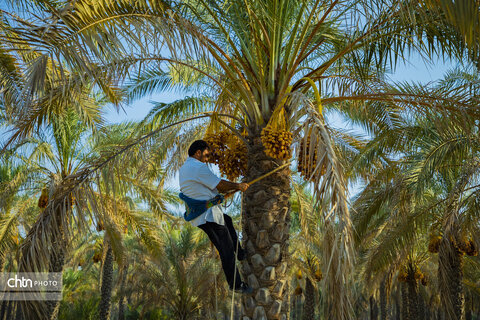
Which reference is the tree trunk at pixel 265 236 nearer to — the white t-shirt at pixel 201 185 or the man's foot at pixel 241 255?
the man's foot at pixel 241 255

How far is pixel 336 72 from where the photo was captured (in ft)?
29.0

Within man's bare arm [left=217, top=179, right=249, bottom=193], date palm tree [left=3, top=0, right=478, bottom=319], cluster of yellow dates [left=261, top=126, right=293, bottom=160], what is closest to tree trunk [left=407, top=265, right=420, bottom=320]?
date palm tree [left=3, top=0, right=478, bottom=319]

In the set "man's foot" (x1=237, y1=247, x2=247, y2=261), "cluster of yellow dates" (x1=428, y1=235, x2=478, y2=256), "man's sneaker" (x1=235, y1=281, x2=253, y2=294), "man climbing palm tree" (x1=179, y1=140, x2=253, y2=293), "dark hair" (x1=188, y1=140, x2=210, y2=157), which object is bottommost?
"man's sneaker" (x1=235, y1=281, x2=253, y2=294)

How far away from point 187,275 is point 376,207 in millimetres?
10002

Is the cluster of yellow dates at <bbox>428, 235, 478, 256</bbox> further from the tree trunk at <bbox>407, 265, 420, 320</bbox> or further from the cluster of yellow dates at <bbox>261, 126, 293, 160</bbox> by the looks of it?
the cluster of yellow dates at <bbox>261, 126, 293, 160</bbox>

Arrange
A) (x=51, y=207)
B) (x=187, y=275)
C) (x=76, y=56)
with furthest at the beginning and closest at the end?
(x=187, y=275) → (x=51, y=207) → (x=76, y=56)

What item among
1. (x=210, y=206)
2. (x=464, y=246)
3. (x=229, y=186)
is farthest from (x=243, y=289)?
(x=464, y=246)

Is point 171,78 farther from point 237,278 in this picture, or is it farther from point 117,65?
point 237,278

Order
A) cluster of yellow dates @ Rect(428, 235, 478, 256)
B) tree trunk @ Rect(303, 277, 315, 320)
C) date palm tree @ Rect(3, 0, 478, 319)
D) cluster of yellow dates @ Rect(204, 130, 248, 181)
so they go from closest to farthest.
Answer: date palm tree @ Rect(3, 0, 478, 319) < cluster of yellow dates @ Rect(204, 130, 248, 181) < cluster of yellow dates @ Rect(428, 235, 478, 256) < tree trunk @ Rect(303, 277, 315, 320)

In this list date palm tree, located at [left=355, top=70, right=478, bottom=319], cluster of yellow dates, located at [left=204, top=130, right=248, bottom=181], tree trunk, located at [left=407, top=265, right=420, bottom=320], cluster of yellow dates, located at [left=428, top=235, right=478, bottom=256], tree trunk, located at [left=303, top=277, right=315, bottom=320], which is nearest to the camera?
cluster of yellow dates, located at [left=204, top=130, right=248, bottom=181]

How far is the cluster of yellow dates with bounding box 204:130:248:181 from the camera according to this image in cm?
618

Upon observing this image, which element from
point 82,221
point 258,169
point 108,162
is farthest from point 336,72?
point 82,221

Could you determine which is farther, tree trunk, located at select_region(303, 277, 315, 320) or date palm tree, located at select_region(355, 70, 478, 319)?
tree trunk, located at select_region(303, 277, 315, 320)

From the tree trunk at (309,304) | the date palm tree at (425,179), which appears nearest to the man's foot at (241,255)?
the date palm tree at (425,179)
